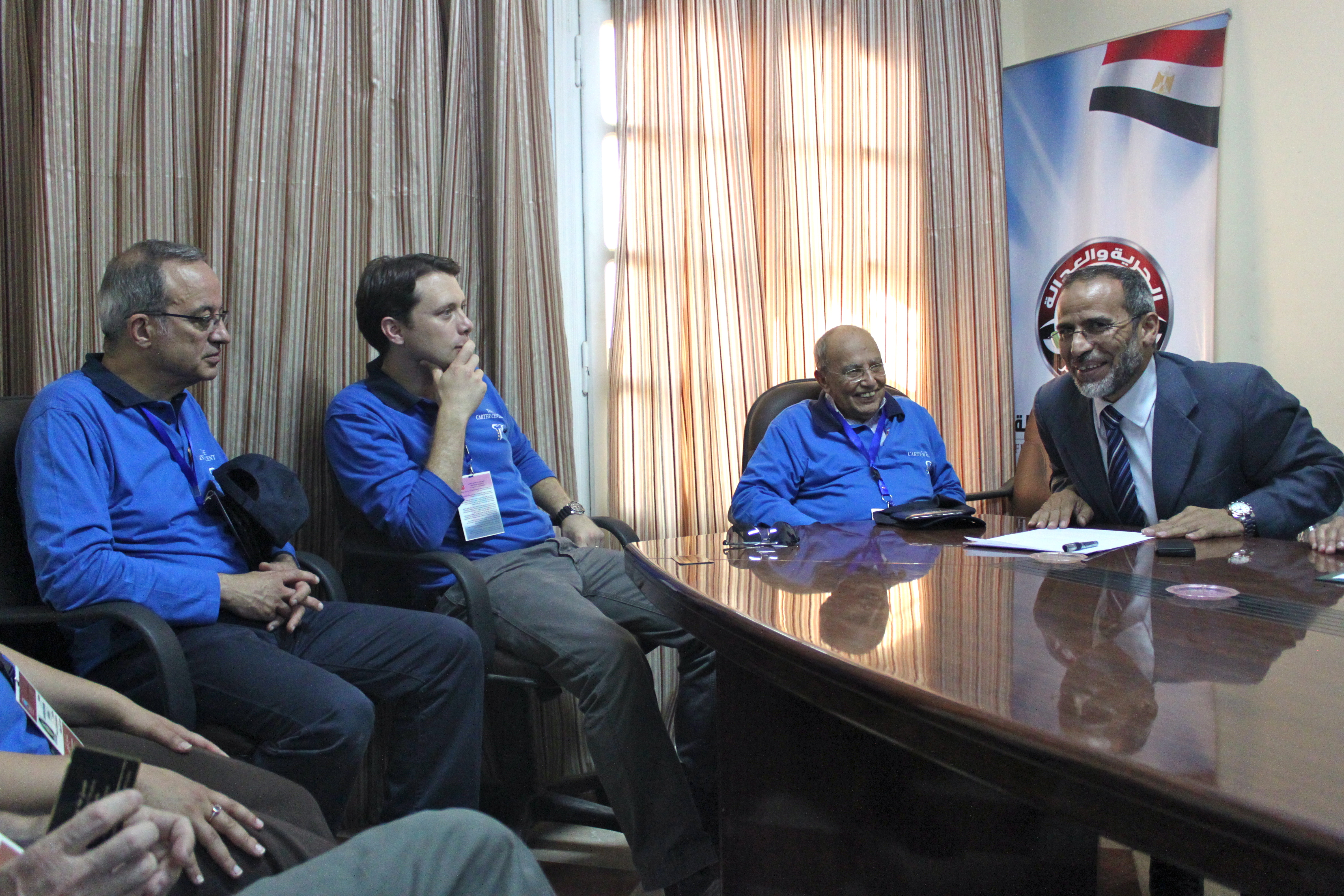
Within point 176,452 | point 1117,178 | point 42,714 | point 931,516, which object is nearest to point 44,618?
point 176,452

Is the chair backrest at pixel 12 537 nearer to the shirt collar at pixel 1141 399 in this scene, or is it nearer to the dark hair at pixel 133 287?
the dark hair at pixel 133 287

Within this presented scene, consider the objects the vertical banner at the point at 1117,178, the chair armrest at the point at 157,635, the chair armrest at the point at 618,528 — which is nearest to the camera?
the chair armrest at the point at 157,635

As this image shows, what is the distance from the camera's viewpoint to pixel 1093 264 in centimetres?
320

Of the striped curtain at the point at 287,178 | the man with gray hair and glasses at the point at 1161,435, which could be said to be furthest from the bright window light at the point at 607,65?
the man with gray hair and glasses at the point at 1161,435

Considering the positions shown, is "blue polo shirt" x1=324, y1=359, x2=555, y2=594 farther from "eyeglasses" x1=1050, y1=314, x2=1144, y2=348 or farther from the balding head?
"eyeglasses" x1=1050, y1=314, x2=1144, y2=348

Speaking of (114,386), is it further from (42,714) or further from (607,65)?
(607,65)

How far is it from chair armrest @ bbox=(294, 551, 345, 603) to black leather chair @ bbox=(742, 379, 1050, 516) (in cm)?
123

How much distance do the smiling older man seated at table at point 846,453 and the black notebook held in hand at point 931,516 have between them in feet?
0.83

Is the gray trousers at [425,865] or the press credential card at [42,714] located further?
the press credential card at [42,714]

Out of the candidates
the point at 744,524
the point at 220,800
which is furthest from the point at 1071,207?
the point at 220,800

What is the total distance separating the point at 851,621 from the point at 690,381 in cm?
204

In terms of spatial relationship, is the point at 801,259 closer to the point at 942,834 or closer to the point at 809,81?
the point at 809,81

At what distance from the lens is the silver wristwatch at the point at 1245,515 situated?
183 cm

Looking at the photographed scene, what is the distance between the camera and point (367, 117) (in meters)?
2.57
